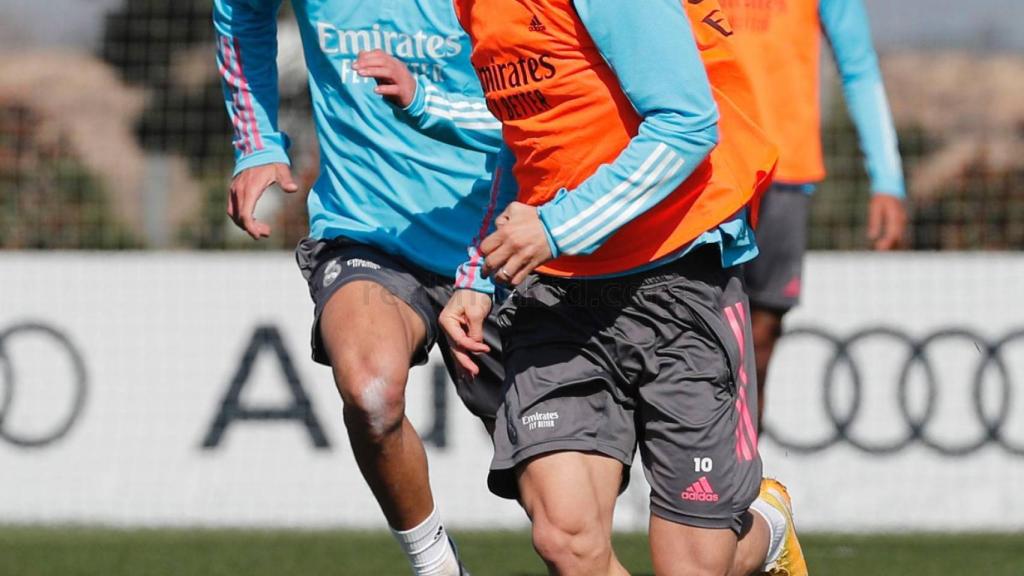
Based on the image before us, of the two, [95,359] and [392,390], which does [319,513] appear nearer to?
[95,359]

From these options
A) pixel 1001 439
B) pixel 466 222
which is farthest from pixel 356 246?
pixel 1001 439

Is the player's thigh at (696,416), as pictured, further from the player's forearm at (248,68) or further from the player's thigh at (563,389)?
the player's forearm at (248,68)

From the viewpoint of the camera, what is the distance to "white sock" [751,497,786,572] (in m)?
4.39

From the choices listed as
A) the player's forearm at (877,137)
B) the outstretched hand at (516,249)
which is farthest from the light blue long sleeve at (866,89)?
the outstretched hand at (516,249)

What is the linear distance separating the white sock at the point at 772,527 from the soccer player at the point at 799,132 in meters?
1.94

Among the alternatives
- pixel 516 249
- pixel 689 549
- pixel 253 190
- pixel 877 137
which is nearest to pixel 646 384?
pixel 689 549

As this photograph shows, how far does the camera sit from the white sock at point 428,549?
15.5 ft

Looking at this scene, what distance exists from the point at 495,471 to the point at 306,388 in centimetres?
413

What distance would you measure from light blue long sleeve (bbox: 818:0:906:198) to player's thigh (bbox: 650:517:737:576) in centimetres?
284

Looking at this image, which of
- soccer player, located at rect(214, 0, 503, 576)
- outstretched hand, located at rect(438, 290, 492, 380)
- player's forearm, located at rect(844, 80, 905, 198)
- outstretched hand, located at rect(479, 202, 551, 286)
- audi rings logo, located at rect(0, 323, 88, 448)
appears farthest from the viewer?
audi rings logo, located at rect(0, 323, 88, 448)

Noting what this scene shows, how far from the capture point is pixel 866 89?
250 inches

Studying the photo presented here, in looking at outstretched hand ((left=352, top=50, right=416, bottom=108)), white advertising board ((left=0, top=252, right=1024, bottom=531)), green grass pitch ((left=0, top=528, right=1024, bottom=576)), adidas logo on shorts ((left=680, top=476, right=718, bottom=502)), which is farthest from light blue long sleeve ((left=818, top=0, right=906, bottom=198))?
adidas logo on shorts ((left=680, top=476, right=718, bottom=502))

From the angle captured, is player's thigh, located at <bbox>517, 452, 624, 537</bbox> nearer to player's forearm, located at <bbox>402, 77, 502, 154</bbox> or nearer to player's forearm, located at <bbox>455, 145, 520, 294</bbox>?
player's forearm, located at <bbox>455, 145, 520, 294</bbox>

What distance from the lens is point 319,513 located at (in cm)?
789
